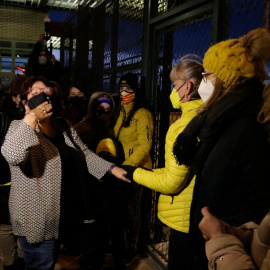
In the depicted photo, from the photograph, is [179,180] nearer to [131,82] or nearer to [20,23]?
[131,82]

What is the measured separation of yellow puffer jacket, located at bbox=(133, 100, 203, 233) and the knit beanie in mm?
543

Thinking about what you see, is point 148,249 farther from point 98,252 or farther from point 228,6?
point 228,6

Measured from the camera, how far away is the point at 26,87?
2451 mm

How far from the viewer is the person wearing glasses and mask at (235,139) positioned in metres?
1.47

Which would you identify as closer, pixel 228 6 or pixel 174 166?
pixel 174 166

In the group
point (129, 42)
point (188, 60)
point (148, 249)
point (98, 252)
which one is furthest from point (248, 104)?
point (129, 42)

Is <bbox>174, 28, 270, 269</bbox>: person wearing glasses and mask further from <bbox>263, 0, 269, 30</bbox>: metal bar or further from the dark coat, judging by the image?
<bbox>263, 0, 269, 30</bbox>: metal bar

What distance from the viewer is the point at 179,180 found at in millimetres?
2186

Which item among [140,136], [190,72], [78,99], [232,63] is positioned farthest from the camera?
[78,99]

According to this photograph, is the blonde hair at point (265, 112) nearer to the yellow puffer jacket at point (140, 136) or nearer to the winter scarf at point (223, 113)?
the winter scarf at point (223, 113)

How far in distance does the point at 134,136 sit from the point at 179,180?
169 cm

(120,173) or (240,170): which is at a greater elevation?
(240,170)

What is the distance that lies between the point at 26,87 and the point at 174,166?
1319 millimetres

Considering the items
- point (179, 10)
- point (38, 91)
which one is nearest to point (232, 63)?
point (38, 91)
